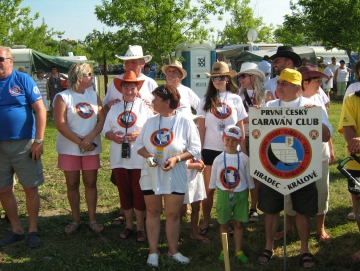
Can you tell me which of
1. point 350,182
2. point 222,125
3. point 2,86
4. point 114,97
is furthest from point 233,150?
point 2,86

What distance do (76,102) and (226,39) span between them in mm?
31203

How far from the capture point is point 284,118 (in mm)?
3877

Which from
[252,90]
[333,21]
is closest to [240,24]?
[333,21]

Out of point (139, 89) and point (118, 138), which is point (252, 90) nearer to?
point (139, 89)

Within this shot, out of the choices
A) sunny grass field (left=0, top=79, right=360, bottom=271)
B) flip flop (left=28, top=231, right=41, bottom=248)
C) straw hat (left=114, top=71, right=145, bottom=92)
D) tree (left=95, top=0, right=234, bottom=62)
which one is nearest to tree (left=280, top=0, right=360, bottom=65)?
tree (left=95, top=0, right=234, bottom=62)

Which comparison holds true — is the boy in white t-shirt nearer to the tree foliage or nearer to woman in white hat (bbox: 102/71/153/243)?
woman in white hat (bbox: 102/71/153/243)

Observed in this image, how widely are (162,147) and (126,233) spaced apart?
56.6 inches

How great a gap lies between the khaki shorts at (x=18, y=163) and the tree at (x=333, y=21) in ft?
52.1

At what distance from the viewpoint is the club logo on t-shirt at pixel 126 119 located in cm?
481

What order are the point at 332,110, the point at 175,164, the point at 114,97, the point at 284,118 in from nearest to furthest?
1. the point at 284,118
2. the point at 175,164
3. the point at 114,97
4. the point at 332,110

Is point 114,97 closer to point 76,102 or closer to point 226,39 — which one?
point 76,102

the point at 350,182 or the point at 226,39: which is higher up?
the point at 226,39

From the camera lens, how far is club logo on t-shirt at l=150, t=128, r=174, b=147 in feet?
13.7

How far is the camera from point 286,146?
3.92 meters
